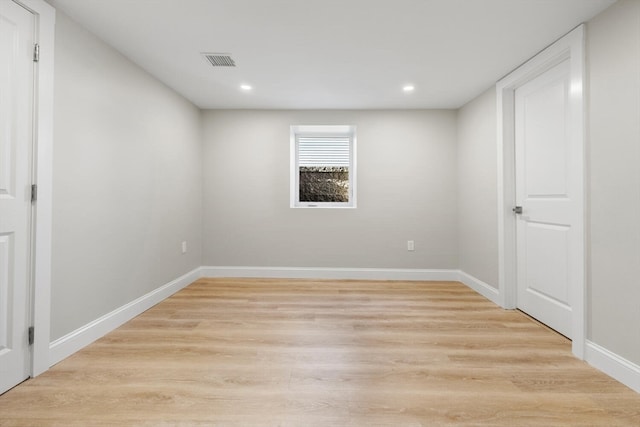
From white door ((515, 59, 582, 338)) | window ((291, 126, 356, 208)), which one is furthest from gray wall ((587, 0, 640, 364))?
window ((291, 126, 356, 208))

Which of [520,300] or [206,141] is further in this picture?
[206,141]

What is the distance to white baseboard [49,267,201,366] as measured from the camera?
1.96 meters

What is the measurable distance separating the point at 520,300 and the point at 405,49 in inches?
98.9

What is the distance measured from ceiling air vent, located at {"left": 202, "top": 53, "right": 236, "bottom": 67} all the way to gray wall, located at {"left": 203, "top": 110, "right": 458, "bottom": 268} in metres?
1.37

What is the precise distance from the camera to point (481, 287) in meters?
3.44

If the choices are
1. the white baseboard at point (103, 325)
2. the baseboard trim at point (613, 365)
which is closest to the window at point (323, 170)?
the white baseboard at point (103, 325)

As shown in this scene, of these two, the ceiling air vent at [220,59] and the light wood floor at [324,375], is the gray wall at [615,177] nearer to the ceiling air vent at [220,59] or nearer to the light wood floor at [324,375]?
the light wood floor at [324,375]

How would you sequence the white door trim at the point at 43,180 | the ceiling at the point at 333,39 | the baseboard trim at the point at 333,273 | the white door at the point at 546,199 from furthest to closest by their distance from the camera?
the baseboard trim at the point at 333,273 < the white door at the point at 546,199 < the ceiling at the point at 333,39 < the white door trim at the point at 43,180

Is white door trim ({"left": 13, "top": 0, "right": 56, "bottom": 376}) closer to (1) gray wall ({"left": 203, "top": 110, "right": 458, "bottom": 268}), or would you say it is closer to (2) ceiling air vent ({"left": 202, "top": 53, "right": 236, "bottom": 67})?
(2) ceiling air vent ({"left": 202, "top": 53, "right": 236, "bottom": 67})

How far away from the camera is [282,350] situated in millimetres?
2117

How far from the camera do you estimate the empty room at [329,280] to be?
165cm

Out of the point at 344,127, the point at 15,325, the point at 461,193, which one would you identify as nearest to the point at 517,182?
the point at 461,193

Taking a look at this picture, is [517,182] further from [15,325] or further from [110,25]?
[15,325]

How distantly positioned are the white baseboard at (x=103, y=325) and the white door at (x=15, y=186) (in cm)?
21
